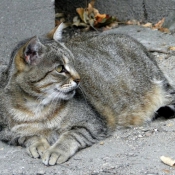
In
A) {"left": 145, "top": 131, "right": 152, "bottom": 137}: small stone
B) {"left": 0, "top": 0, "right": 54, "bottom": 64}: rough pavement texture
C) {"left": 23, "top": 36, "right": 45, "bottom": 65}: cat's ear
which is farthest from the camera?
{"left": 0, "top": 0, "right": 54, "bottom": 64}: rough pavement texture

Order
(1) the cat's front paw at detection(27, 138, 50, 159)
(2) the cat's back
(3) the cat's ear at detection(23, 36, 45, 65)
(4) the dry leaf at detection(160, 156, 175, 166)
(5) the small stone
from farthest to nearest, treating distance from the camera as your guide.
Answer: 1. (2) the cat's back
2. (5) the small stone
3. (1) the cat's front paw at detection(27, 138, 50, 159)
4. (3) the cat's ear at detection(23, 36, 45, 65)
5. (4) the dry leaf at detection(160, 156, 175, 166)

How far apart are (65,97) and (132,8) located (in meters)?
3.65

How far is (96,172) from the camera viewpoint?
4.56 meters

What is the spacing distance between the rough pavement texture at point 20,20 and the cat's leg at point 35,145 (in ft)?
6.64

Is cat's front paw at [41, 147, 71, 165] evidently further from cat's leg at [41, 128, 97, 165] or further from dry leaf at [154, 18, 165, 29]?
dry leaf at [154, 18, 165, 29]

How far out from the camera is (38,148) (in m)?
4.89

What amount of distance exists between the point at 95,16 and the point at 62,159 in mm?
3860

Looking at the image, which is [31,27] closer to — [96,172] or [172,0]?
[172,0]

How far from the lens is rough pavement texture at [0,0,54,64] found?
22.2ft

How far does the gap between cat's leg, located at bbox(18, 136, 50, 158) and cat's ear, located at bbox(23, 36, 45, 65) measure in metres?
0.65

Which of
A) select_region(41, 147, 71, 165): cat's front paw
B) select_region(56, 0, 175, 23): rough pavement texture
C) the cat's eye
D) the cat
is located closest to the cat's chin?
the cat

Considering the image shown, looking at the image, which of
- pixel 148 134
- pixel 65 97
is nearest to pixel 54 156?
pixel 65 97

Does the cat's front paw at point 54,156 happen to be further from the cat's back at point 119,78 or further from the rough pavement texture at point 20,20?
the rough pavement texture at point 20,20

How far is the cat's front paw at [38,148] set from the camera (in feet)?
15.9
